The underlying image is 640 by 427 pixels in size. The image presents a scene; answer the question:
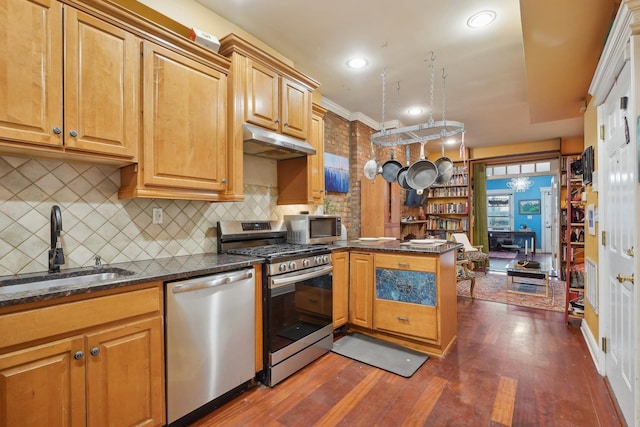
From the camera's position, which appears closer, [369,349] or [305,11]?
[305,11]

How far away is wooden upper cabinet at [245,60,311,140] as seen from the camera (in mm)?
2400

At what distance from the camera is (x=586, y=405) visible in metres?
1.90

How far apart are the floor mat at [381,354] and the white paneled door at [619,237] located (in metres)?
1.21

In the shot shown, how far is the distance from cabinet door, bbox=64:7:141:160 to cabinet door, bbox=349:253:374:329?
2053 mm

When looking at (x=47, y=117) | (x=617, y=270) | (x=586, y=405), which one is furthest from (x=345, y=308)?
(x=47, y=117)

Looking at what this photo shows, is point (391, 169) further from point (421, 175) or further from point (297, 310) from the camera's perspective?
point (297, 310)

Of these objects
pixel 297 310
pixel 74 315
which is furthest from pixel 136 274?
pixel 297 310

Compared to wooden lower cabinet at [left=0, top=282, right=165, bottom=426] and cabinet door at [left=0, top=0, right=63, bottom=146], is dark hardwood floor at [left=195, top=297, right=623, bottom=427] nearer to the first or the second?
wooden lower cabinet at [left=0, top=282, right=165, bottom=426]

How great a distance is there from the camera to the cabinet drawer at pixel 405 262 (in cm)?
254

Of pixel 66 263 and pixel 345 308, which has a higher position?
pixel 66 263

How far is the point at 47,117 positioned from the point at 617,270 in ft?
11.0

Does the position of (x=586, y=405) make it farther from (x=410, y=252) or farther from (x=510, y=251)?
(x=510, y=251)

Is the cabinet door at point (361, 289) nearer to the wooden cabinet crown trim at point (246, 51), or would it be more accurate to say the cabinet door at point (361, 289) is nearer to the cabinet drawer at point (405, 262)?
the cabinet drawer at point (405, 262)

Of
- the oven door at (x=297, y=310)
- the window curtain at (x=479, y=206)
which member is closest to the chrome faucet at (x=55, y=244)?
the oven door at (x=297, y=310)
